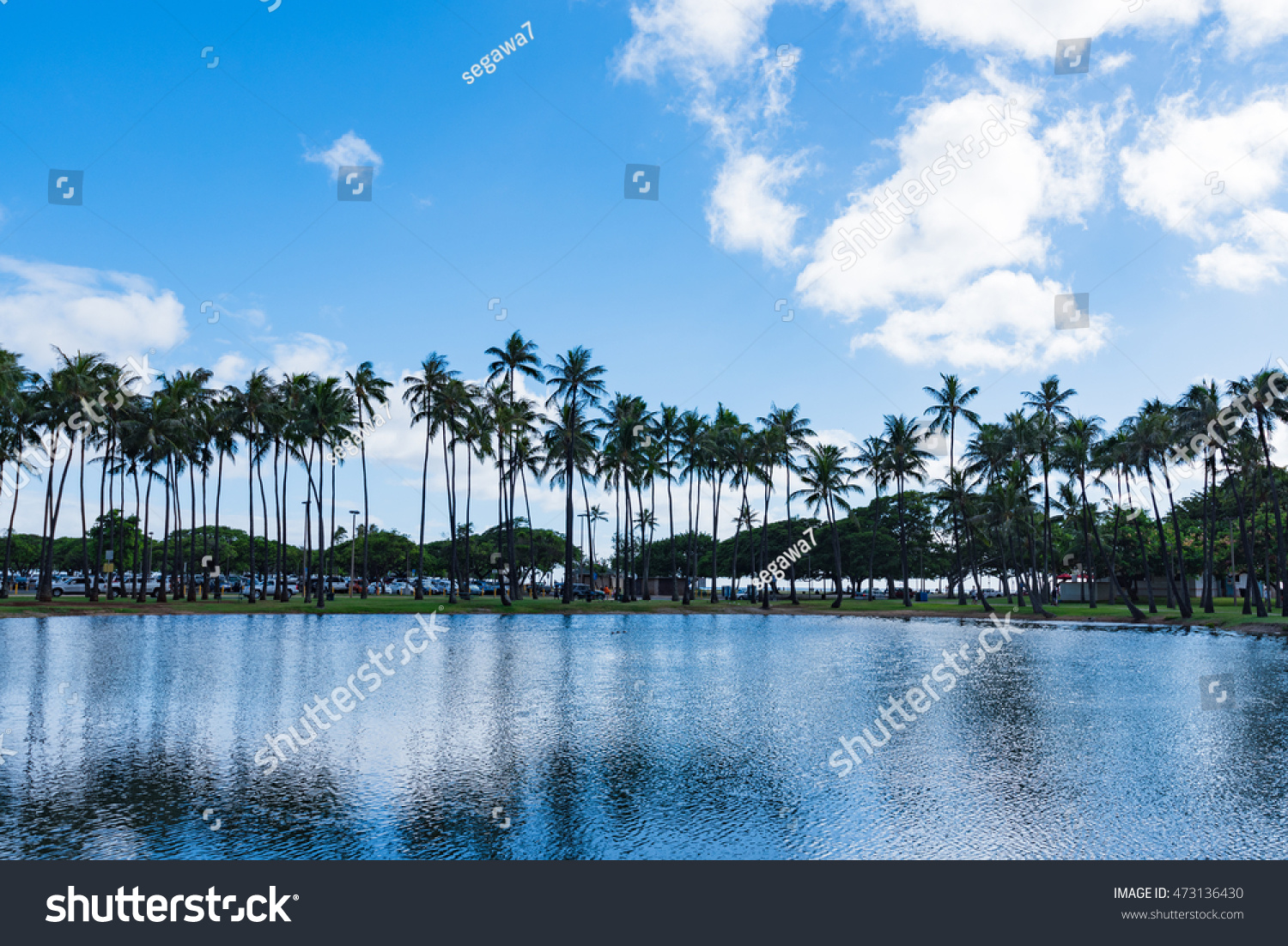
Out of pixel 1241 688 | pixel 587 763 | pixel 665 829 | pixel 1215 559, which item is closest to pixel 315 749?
pixel 587 763

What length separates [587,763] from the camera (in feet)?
33.4

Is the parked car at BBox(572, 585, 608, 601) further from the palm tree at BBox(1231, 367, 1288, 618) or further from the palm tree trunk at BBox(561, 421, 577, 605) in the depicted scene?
the palm tree at BBox(1231, 367, 1288, 618)
